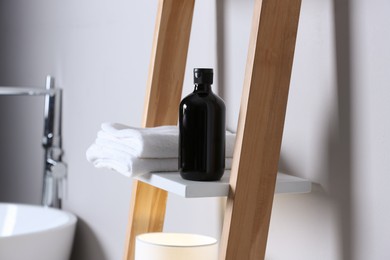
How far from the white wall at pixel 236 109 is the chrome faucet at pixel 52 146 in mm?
44

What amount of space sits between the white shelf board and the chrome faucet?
46.2 inches

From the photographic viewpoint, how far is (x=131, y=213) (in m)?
1.36

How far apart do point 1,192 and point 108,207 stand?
122 cm

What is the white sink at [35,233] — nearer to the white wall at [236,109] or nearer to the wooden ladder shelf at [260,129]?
the white wall at [236,109]

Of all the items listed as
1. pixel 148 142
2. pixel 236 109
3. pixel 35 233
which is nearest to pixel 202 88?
pixel 148 142

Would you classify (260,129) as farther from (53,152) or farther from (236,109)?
(53,152)

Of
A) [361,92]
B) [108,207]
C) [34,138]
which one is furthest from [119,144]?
[34,138]

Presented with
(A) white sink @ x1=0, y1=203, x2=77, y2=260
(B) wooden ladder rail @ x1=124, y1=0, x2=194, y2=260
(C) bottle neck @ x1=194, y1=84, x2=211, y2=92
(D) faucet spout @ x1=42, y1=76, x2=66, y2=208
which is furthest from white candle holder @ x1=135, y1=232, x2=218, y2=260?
(D) faucet spout @ x1=42, y1=76, x2=66, y2=208

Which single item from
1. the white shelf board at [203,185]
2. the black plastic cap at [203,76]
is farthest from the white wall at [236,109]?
the black plastic cap at [203,76]

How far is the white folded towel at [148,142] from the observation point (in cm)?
113

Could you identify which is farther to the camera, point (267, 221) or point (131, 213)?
point (131, 213)

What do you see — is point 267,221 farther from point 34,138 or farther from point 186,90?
point 34,138

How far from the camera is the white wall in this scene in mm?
973

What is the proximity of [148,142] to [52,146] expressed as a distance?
1272 millimetres
